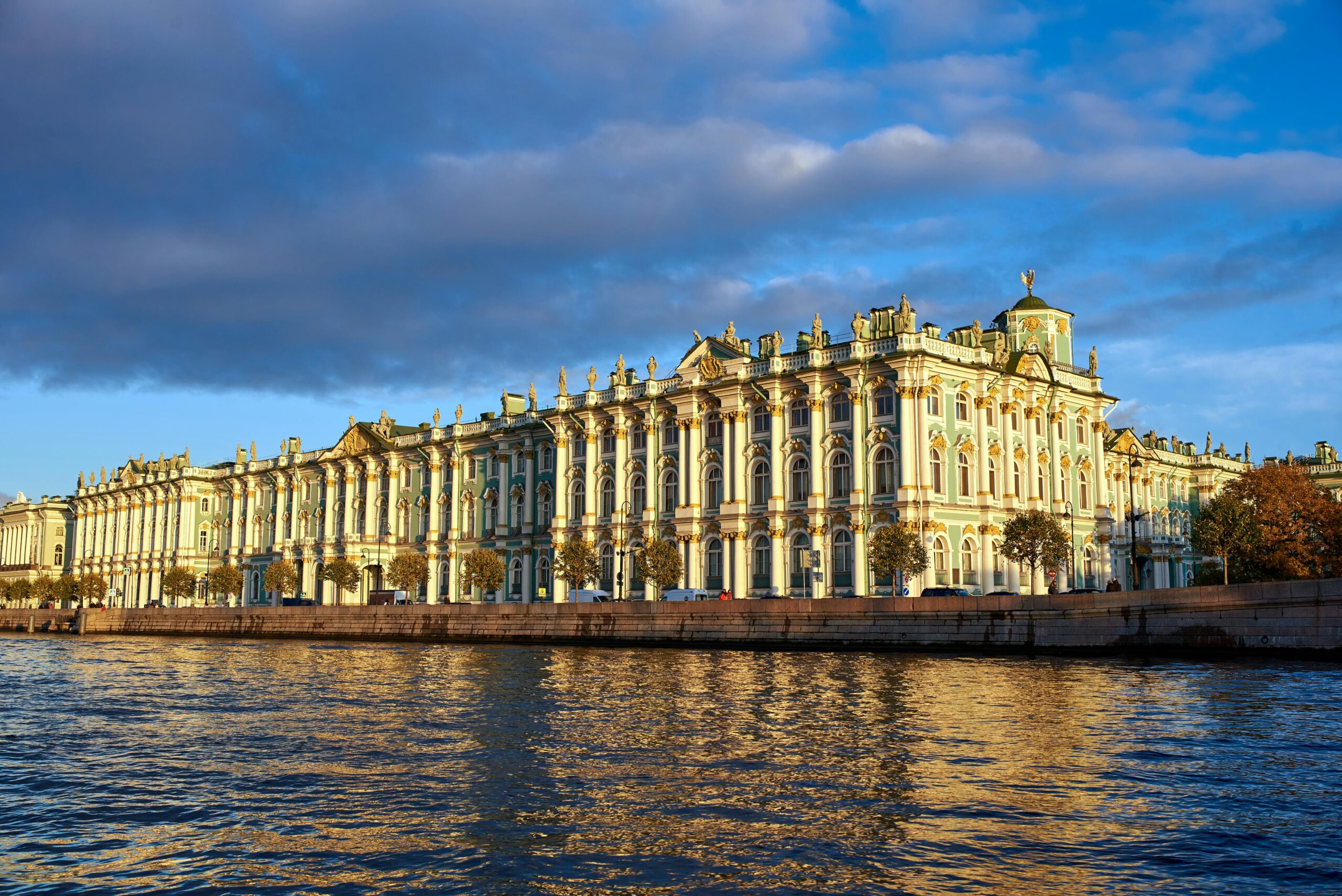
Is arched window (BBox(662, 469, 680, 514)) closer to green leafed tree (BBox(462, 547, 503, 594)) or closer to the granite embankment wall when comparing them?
green leafed tree (BBox(462, 547, 503, 594))

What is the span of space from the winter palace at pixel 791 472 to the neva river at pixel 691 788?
30.6m

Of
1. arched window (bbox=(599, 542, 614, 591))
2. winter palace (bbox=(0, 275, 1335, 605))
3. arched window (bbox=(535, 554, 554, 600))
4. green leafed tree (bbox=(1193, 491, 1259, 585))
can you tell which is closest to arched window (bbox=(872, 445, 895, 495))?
winter palace (bbox=(0, 275, 1335, 605))

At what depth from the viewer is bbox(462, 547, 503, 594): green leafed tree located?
79.5 meters

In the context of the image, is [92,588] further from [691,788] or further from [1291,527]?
[691,788]

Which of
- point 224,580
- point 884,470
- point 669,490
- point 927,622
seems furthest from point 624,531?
point 224,580

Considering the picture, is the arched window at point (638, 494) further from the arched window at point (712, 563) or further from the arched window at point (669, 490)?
the arched window at point (712, 563)

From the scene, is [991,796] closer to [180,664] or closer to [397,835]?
[397,835]

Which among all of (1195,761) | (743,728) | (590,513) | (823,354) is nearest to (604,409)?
(590,513)

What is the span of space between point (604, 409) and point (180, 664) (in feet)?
117

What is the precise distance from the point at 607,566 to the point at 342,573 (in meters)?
24.5

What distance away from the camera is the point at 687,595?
6656 cm

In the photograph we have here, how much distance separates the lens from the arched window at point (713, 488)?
71.2m

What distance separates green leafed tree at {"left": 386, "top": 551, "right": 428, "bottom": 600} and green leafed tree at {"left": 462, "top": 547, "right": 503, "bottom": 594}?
20.8 ft

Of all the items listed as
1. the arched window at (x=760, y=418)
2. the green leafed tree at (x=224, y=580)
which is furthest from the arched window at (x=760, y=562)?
→ the green leafed tree at (x=224, y=580)
